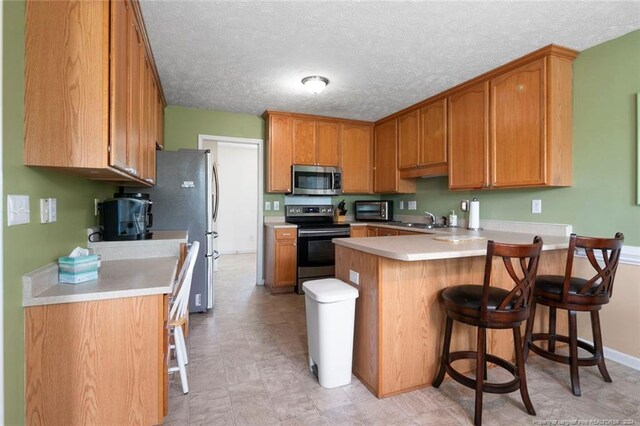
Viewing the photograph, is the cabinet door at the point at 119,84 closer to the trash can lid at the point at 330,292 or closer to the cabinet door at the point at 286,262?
the trash can lid at the point at 330,292

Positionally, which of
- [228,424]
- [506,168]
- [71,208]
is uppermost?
[506,168]

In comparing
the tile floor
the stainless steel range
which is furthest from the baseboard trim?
the stainless steel range

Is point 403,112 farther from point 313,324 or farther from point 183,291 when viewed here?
point 183,291

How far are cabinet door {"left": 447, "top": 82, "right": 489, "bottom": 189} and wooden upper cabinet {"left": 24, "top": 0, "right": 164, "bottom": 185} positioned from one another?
3005 mm

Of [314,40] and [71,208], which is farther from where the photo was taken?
[314,40]

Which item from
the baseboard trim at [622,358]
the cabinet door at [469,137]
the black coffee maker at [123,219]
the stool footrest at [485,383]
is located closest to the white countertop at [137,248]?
the black coffee maker at [123,219]

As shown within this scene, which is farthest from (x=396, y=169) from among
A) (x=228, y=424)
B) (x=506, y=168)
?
(x=228, y=424)

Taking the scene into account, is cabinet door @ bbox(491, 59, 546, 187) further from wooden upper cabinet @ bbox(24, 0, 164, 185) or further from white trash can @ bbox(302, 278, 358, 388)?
wooden upper cabinet @ bbox(24, 0, 164, 185)

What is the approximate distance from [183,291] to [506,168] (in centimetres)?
284

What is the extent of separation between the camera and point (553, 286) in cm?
203

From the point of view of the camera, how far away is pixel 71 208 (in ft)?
6.05

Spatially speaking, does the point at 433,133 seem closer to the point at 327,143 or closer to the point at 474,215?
the point at 474,215

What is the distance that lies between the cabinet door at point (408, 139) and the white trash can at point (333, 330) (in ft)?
8.41

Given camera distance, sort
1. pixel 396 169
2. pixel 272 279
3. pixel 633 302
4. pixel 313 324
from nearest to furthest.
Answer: pixel 313 324, pixel 633 302, pixel 272 279, pixel 396 169
